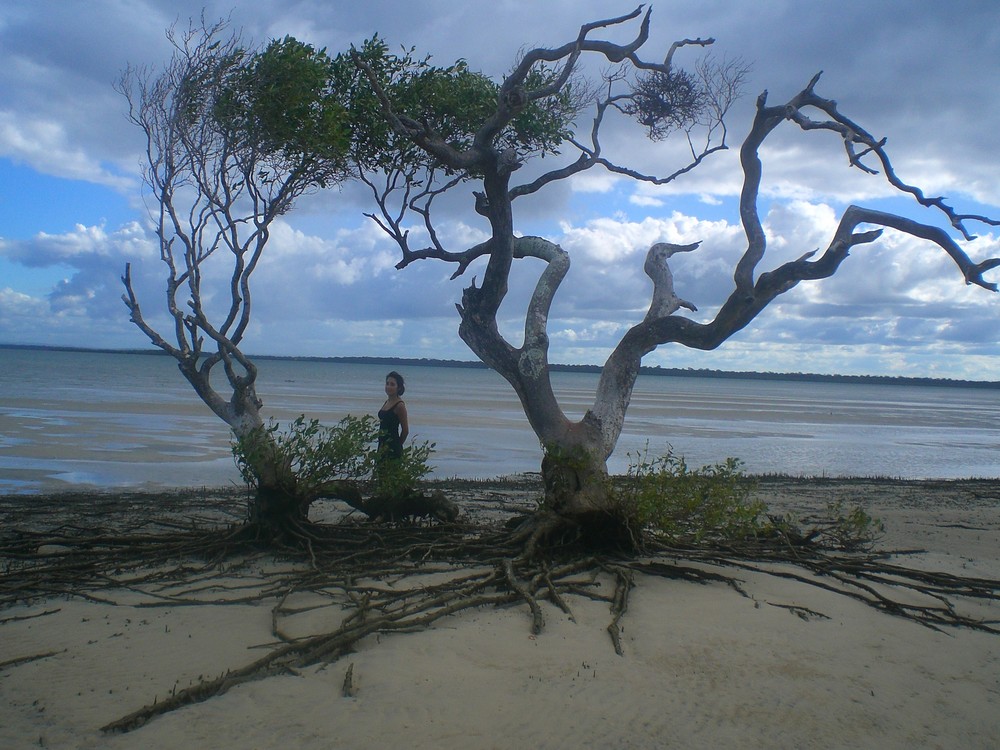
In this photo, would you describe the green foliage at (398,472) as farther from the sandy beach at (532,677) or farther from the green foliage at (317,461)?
the sandy beach at (532,677)

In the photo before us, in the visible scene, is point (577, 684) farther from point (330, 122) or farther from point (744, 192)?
point (330, 122)

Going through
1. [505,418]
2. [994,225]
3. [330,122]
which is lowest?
[505,418]

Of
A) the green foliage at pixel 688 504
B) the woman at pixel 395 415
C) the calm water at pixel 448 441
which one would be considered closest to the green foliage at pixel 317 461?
the woman at pixel 395 415

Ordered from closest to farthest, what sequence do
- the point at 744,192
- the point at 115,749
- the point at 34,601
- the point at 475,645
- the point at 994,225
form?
the point at 115,749 → the point at 475,645 → the point at 34,601 → the point at 994,225 → the point at 744,192

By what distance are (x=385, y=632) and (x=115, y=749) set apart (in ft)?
5.63

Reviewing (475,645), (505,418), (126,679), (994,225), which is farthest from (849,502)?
(505,418)

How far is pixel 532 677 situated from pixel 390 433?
454 centimetres

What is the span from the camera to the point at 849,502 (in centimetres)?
1233

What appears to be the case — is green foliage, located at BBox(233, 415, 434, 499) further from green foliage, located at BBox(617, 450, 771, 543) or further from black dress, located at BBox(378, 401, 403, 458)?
green foliage, located at BBox(617, 450, 771, 543)

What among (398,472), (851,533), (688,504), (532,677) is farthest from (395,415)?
(851,533)

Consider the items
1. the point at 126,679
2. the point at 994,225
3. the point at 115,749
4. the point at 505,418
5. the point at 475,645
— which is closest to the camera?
the point at 115,749

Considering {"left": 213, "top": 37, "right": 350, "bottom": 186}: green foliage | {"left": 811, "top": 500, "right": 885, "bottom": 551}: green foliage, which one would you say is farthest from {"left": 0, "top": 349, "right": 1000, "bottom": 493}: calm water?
{"left": 213, "top": 37, "right": 350, "bottom": 186}: green foliage

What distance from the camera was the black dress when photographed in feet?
26.3

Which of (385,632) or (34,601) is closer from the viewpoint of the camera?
(385,632)
